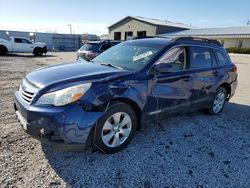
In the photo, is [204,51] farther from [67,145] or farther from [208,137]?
[67,145]

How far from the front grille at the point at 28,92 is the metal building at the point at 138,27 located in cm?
3830

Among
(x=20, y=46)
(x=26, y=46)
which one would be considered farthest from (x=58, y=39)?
(x=20, y=46)

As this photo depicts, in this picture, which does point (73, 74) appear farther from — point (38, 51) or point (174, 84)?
point (38, 51)

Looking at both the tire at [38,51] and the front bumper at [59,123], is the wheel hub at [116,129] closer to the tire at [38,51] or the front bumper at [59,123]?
the front bumper at [59,123]

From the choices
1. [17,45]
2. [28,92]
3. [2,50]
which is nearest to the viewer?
[28,92]

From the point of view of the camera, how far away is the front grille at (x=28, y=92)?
3020mm

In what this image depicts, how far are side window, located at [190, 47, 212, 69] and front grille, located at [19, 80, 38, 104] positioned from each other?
9.58ft

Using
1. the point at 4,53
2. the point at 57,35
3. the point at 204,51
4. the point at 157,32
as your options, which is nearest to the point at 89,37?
the point at 57,35

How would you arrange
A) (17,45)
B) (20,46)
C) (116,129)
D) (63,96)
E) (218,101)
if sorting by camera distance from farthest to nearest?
(20,46) → (17,45) → (218,101) → (116,129) → (63,96)

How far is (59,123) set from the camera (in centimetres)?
276

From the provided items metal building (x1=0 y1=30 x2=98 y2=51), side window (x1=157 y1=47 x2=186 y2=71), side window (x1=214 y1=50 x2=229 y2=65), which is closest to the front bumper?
side window (x1=157 y1=47 x2=186 y2=71)

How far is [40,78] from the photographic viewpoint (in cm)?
324

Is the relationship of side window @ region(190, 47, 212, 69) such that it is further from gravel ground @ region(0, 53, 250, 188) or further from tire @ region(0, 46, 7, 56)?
tire @ region(0, 46, 7, 56)

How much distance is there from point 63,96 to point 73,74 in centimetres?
51
